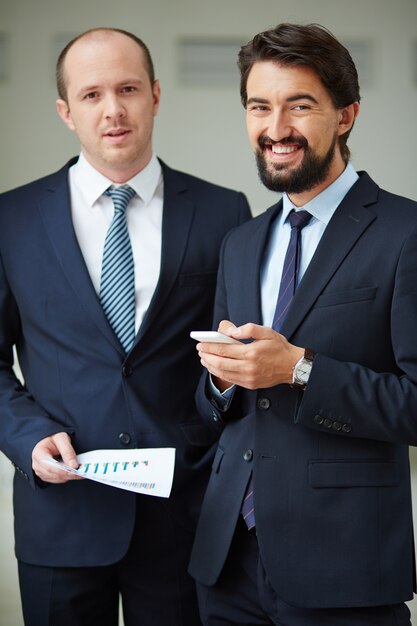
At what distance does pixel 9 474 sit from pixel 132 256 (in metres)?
3.38

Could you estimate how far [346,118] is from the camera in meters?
2.03

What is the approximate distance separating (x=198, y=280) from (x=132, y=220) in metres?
0.24

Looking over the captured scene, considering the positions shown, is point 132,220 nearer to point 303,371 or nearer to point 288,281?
point 288,281

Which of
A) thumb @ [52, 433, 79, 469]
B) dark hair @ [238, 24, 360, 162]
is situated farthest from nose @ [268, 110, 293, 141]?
thumb @ [52, 433, 79, 469]

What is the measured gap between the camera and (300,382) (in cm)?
176

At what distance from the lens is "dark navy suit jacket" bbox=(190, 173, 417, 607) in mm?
1737

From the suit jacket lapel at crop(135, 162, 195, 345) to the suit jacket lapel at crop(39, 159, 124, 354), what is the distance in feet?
0.38

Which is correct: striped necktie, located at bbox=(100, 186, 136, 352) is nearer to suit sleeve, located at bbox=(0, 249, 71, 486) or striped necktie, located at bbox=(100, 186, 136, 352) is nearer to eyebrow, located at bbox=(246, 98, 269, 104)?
suit sleeve, located at bbox=(0, 249, 71, 486)

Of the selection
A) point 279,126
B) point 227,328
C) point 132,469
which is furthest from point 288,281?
point 132,469

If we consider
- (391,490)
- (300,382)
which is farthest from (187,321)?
(391,490)

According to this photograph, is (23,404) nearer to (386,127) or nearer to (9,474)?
(9,474)

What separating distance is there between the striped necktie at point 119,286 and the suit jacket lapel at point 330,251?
0.54 m

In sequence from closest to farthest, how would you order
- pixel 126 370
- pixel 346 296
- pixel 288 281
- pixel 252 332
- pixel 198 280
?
pixel 252 332
pixel 346 296
pixel 288 281
pixel 126 370
pixel 198 280

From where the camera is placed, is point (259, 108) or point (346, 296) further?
point (259, 108)
